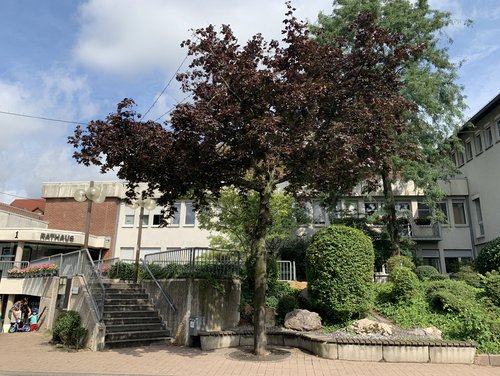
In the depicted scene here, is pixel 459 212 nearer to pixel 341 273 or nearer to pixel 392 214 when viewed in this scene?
pixel 392 214

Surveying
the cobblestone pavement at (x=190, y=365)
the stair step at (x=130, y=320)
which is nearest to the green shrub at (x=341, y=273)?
the cobblestone pavement at (x=190, y=365)

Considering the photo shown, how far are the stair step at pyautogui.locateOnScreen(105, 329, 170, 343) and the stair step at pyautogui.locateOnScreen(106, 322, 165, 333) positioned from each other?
0.63 feet

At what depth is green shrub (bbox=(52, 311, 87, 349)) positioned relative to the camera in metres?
11.5

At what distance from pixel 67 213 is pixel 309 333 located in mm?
30061

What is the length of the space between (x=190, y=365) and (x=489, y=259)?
49.4 feet

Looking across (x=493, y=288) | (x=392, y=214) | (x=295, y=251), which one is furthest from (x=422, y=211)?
(x=493, y=288)

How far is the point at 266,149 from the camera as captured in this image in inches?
357

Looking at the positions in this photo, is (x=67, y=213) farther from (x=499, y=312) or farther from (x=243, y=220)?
(x=499, y=312)

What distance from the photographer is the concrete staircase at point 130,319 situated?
11781mm

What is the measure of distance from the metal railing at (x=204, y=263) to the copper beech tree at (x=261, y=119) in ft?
11.3

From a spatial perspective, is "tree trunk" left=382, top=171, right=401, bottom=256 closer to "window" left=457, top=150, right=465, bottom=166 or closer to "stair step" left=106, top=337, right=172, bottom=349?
"window" left=457, top=150, right=465, bottom=166

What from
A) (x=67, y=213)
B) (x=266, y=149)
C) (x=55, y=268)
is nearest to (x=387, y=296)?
(x=266, y=149)

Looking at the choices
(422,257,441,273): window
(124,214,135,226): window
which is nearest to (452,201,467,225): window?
(422,257,441,273): window

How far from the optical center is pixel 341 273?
436 inches
